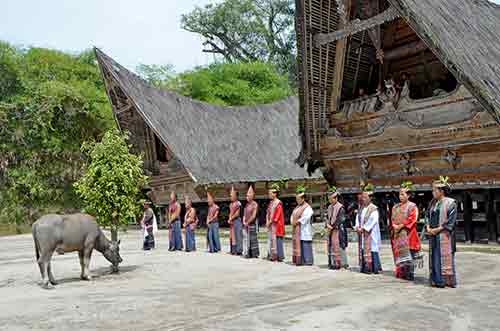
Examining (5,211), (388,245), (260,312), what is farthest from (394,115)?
(5,211)

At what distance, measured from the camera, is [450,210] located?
809 centimetres

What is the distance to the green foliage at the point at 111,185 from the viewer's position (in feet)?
34.6

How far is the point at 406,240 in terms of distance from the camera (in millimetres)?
8836

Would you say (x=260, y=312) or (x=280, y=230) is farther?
(x=280, y=230)

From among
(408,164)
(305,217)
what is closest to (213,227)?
(305,217)

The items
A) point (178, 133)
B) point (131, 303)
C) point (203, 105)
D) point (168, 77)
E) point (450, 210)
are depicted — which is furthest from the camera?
A: point (168, 77)

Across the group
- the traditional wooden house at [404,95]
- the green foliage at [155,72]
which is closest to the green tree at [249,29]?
the green foliage at [155,72]

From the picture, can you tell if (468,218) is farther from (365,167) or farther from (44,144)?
(44,144)

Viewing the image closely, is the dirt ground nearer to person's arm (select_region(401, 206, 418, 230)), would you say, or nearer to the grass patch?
person's arm (select_region(401, 206, 418, 230))

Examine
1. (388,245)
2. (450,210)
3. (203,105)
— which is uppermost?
(203,105)

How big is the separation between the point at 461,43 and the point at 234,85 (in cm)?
3088

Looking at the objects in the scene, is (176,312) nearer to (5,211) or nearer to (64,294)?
(64,294)

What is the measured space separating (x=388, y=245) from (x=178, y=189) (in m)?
12.6

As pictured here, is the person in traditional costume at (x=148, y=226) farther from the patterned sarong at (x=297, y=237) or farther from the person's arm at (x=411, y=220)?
the person's arm at (x=411, y=220)
